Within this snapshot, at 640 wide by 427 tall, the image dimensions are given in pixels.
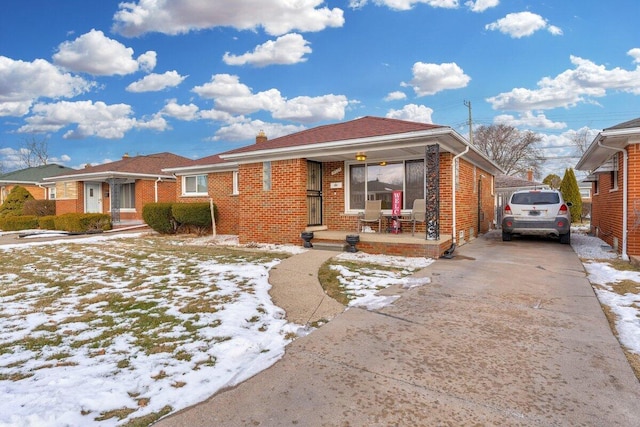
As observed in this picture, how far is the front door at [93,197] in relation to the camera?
A: 71.2 ft

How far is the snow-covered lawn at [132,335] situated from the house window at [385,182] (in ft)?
10.9

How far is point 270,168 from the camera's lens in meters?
10.7

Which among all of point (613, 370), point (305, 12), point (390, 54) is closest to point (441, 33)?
point (390, 54)

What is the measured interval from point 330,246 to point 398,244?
1.84 metres

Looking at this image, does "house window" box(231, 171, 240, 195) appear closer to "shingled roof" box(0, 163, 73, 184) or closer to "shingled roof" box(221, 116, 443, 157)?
"shingled roof" box(221, 116, 443, 157)

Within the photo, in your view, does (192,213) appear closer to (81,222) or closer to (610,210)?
(81,222)

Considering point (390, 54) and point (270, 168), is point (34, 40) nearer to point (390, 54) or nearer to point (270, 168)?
point (270, 168)

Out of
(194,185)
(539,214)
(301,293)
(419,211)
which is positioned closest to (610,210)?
(539,214)

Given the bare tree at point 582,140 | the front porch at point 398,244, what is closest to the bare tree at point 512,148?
the bare tree at point 582,140

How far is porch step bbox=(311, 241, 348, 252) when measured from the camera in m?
9.17

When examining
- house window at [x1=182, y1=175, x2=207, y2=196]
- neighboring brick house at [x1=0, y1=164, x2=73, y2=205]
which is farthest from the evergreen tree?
neighboring brick house at [x1=0, y1=164, x2=73, y2=205]

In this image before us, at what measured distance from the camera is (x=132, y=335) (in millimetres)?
3561

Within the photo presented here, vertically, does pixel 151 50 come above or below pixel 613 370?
above

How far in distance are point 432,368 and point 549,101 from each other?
130 ft
